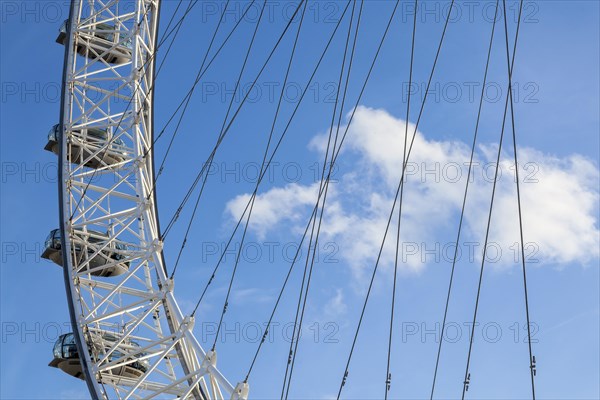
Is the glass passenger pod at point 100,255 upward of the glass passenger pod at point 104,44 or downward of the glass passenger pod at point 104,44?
downward

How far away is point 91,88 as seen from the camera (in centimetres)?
3488

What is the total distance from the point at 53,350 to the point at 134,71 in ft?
29.8

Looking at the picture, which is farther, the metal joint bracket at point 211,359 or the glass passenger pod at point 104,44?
the glass passenger pod at point 104,44

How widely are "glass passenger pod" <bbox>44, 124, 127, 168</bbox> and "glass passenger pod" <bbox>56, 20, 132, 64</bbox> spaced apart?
280 cm

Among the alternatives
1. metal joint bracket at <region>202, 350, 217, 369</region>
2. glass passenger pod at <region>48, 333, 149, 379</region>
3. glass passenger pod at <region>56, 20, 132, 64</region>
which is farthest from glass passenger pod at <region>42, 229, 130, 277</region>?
glass passenger pod at <region>56, 20, 132, 64</region>

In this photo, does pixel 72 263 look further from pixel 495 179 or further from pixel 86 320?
pixel 495 179

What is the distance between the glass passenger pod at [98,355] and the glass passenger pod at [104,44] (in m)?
9.66

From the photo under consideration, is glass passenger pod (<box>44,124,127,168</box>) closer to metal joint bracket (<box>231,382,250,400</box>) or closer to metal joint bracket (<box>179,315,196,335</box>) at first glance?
metal joint bracket (<box>179,315,196,335</box>)

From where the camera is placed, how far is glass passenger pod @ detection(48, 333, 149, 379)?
2953 cm

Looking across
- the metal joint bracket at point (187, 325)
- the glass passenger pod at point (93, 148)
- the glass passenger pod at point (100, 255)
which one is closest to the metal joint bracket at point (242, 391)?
the metal joint bracket at point (187, 325)

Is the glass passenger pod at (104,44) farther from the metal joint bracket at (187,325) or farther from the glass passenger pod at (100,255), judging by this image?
the metal joint bracket at (187,325)

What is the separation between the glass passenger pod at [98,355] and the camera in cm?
2953

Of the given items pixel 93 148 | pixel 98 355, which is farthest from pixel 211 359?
pixel 93 148

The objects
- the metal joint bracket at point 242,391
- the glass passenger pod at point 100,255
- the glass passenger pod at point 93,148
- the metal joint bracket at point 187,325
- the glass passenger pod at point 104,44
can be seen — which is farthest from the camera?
the glass passenger pod at point 104,44
